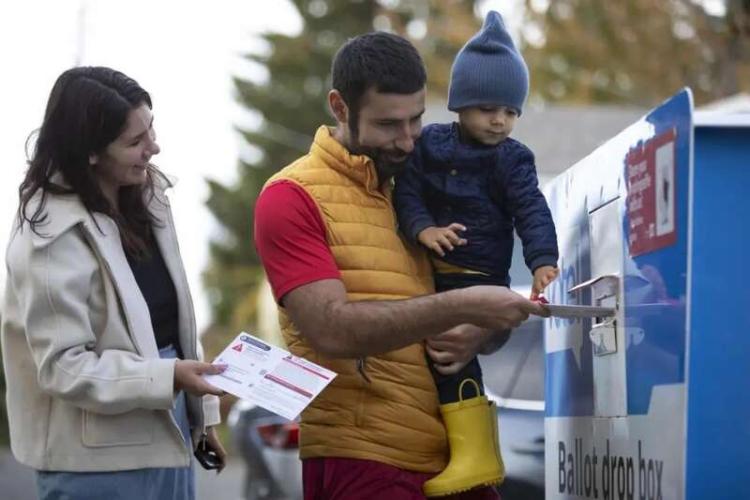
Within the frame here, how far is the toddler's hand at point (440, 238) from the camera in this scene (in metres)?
3.64

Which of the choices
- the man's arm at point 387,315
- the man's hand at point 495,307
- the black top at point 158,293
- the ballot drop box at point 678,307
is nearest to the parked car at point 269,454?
the black top at point 158,293

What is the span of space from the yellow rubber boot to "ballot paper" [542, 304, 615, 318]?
1.48 ft

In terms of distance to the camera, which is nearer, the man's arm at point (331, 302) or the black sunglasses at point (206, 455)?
the man's arm at point (331, 302)

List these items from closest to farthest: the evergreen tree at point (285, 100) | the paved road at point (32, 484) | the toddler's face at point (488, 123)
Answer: the toddler's face at point (488, 123) < the paved road at point (32, 484) < the evergreen tree at point (285, 100)

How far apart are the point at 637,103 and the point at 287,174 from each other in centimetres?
2339

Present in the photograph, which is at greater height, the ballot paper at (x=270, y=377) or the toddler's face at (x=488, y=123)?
the toddler's face at (x=488, y=123)

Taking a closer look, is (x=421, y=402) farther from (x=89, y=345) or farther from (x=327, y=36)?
(x=327, y=36)

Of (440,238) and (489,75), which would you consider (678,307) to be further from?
(489,75)

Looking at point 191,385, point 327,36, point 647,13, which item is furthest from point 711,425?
point 327,36

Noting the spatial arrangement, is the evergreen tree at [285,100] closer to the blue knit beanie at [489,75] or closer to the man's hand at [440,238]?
the blue knit beanie at [489,75]

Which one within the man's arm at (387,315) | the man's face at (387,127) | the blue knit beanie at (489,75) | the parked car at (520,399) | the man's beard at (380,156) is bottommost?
the parked car at (520,399)

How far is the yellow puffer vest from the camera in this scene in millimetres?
3654

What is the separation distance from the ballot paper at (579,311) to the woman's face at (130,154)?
1.08 m

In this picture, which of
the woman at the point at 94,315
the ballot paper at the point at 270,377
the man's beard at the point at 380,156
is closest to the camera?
the ballot paper at the point at 270,377
